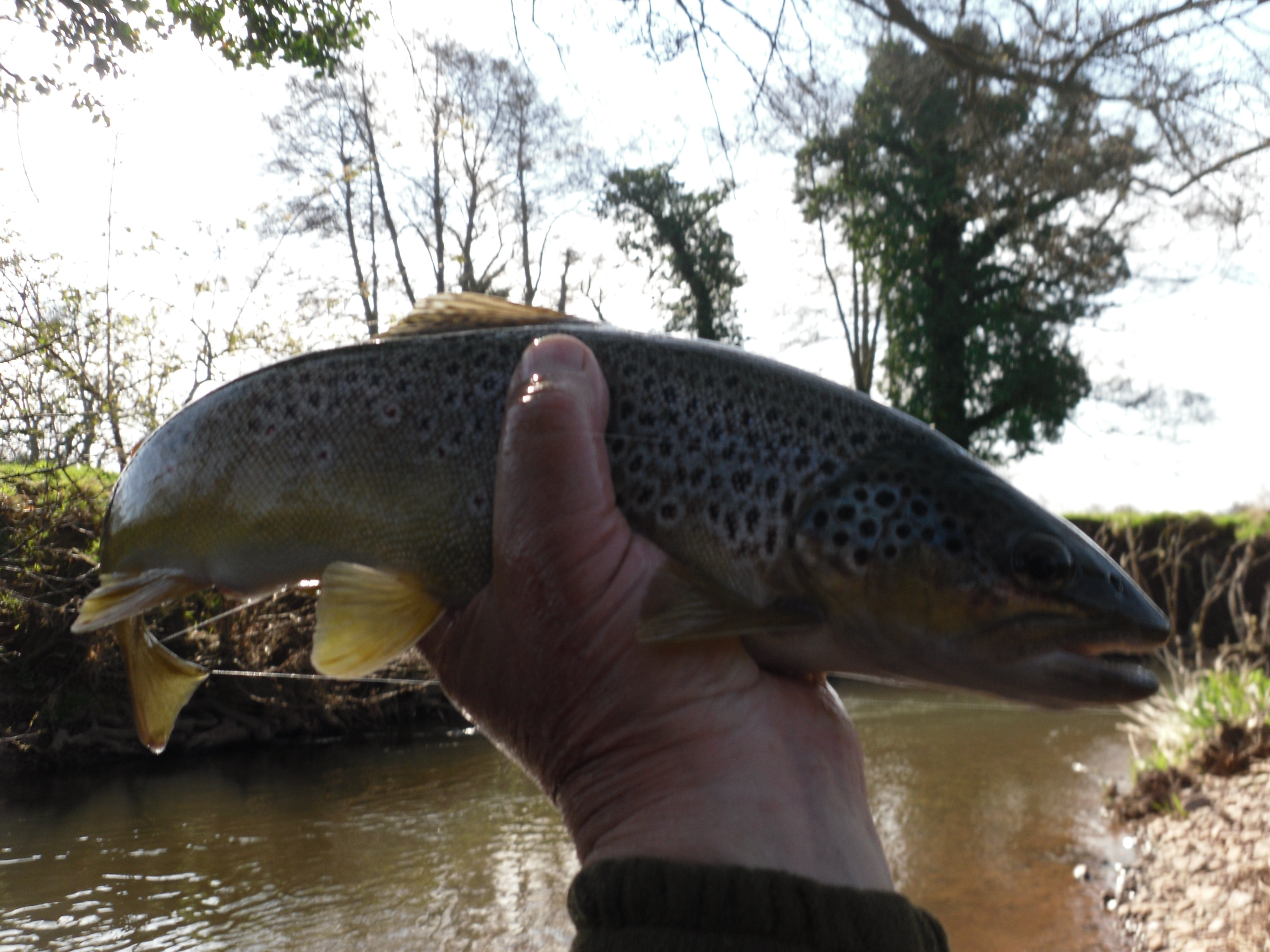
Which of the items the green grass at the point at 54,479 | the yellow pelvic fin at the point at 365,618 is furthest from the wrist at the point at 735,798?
the green grass at the point at 54,479

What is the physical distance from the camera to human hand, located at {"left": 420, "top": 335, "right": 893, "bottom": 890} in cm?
167

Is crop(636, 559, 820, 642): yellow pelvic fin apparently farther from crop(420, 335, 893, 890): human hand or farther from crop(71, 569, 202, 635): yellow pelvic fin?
crop(71, 569, 202, 635): yellow pelvic fin

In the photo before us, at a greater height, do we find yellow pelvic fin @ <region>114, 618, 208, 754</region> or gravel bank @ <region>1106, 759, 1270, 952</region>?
yellow pelvic fin @ <region>114, 618, 208, 754</region>

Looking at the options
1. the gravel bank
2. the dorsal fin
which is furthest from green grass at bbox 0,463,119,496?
the gravel bank

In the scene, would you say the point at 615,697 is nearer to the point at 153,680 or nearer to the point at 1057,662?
the point at 1057,662

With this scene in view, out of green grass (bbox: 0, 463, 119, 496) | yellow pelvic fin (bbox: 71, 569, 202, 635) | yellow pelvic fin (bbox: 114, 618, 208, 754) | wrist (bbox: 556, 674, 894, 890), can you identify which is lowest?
wrist (bbox: 556, 674, 894, 890)

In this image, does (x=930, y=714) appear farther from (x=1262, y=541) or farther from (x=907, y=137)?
(x=907, y=137)

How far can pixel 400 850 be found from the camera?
9.80 metres

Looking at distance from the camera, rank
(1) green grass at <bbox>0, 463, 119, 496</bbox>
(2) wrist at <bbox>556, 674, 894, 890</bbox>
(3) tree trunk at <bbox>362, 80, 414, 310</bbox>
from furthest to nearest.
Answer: (3) tree trunk at <bbox>362, 80, 414, 310</bbox>
(1) green grass at <bbox>0, 463, 119, 496</bbox>
(2) wrist at <bbox>556, 674, 894, 890</bbox>

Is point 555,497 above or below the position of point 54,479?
below

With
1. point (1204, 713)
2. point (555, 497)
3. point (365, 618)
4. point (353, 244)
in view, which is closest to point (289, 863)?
point (365, 618)

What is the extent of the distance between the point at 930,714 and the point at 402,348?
16919 millimetres

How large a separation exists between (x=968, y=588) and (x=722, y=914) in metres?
0.81

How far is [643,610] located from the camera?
1.79 metres
